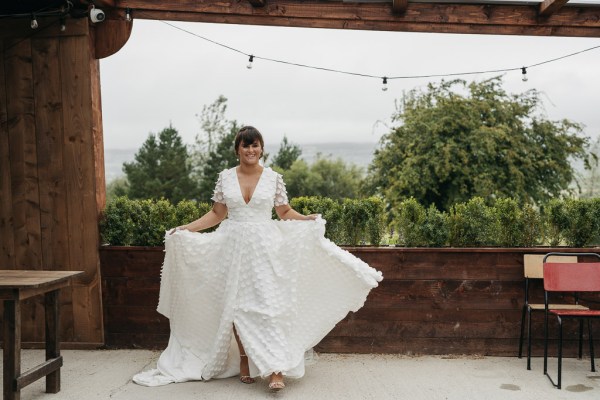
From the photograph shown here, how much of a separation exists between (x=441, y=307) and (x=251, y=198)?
6.63 feet

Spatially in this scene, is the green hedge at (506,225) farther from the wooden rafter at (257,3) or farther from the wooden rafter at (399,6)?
the wooden rafter at (257,3)

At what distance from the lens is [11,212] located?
18.6ft

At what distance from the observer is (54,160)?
562 cm

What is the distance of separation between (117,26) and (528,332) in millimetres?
4563

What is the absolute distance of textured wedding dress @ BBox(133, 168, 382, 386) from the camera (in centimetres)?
453

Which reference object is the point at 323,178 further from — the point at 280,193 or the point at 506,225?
the point at 280,193

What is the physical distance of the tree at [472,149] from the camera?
1013 inches

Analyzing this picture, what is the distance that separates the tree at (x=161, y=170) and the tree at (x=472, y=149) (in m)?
17.4

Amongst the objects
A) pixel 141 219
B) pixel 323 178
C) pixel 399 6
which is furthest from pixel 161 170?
pixel 399 6

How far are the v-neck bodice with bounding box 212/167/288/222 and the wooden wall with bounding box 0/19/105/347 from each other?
1536mm

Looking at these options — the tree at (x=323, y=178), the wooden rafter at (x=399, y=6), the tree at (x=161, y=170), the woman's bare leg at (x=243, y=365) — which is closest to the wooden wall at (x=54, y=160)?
the woman's bare leg at (x=243, y=365)

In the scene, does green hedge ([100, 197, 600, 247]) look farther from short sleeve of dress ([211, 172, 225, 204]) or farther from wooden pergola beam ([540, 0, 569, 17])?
wooden pergola beam ([540, 0, 569, 17])

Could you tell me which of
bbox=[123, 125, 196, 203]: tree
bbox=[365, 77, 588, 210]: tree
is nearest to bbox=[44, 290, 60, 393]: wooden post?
bbox=[365, 77, 588, 210]: tree

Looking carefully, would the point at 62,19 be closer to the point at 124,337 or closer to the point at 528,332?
the point at 124,337
